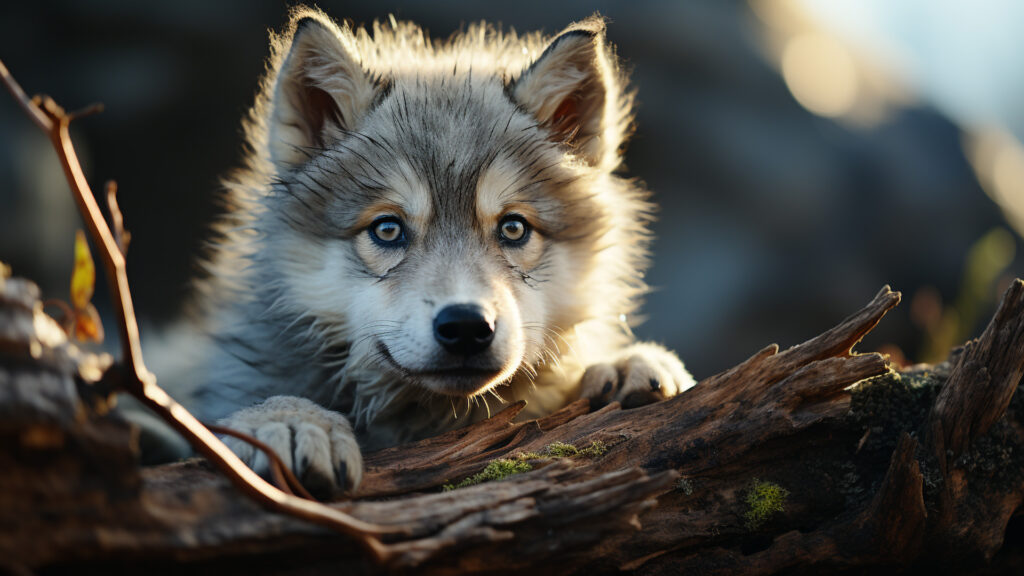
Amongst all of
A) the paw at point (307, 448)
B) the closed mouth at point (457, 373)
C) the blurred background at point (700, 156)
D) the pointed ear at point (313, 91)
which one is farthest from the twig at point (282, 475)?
the blurred background at point (700, 156)

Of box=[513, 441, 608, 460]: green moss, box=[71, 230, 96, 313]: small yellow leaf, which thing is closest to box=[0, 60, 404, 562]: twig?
box=[71, 230, 96, 313]: small yellow leaf

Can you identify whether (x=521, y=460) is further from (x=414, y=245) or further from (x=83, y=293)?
(x=83, y=293)

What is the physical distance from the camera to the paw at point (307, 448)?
5.86ft

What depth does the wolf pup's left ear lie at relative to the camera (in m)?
2.77

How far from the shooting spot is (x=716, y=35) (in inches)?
269

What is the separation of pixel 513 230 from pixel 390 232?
41 centimetres

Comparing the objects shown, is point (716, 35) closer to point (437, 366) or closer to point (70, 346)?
point (437, 366)

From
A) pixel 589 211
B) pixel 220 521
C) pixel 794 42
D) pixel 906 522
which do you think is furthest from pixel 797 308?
pixel 220 521

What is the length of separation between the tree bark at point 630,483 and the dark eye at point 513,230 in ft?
1.95

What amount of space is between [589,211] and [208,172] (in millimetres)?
4334

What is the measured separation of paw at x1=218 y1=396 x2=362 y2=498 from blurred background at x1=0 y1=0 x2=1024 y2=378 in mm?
4150

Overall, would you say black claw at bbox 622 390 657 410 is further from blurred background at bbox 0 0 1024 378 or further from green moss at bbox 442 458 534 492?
blurred background at bbox 0 0 1024 378

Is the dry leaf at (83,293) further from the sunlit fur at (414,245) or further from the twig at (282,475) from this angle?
the sunlit fur at (414,245)

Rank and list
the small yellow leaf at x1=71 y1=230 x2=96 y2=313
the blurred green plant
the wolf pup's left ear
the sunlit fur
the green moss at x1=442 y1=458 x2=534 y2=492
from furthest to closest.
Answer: the blurred green plant < the wolf pup's left ear < the sunlit fur < the green moss at x1=442 y1=458 x2=534 y2=492 < the small yellow leaf at x1=71 y1=230 x2=96 y2=313
